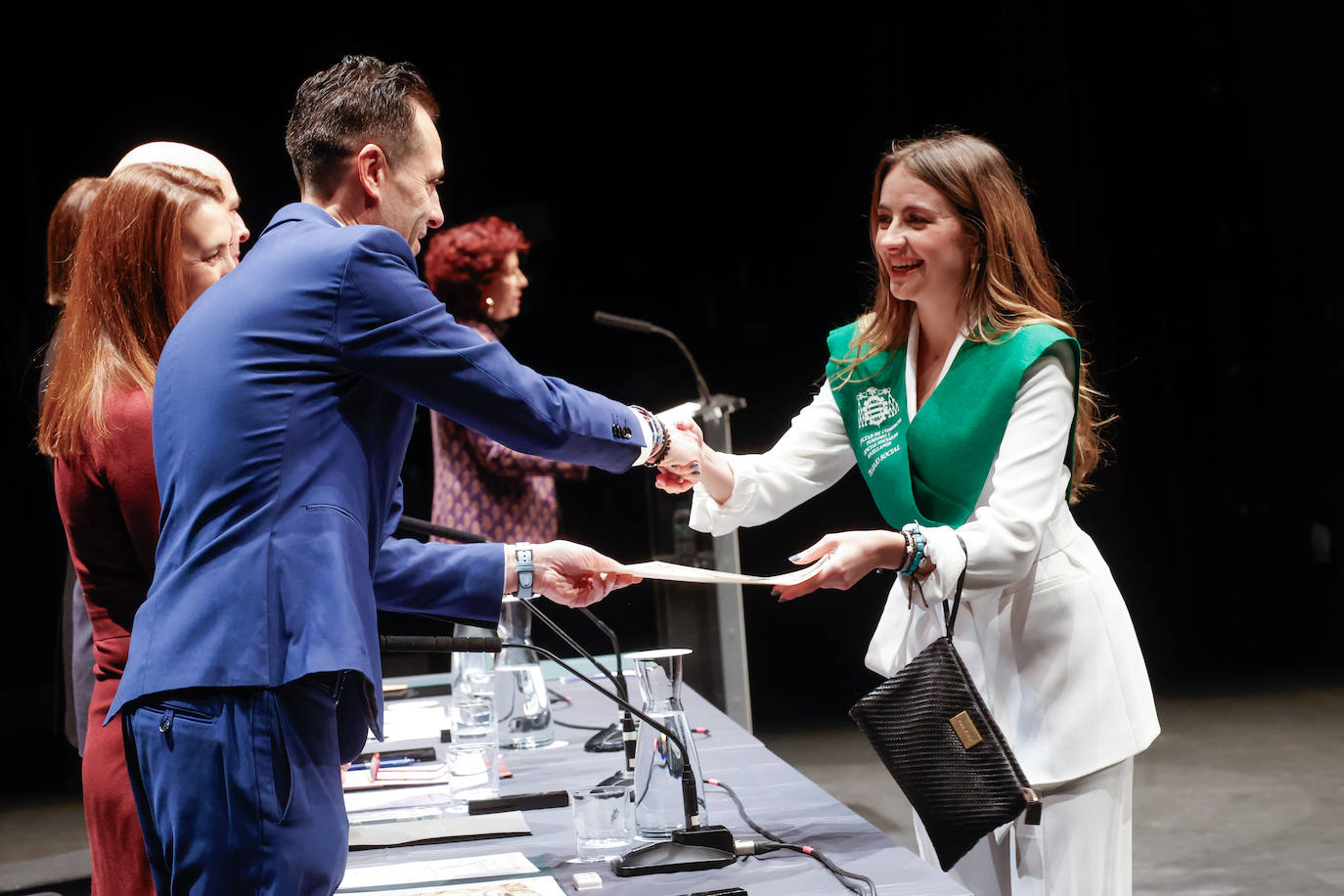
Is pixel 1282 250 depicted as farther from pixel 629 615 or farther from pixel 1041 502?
pixel 1041 502

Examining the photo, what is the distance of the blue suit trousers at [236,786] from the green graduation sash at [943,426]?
3.06ft

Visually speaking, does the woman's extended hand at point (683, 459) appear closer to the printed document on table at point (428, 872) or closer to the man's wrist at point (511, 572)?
the man's wrist at point (511, 572)

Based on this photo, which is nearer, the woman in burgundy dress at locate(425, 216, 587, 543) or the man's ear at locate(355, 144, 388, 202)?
the man's ear at locate(355, 144, 388, 202)

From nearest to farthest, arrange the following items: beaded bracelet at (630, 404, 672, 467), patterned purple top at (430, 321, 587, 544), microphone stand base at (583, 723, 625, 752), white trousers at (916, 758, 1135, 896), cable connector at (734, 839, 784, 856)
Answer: cable connector at (734, 839, 784, 856)
white trousers at (916, 758, 1135, 896)
beaded bracelet at (630, 404, 672, 467)
microphone stand base at (583, 723, 625, 752)
patterned purple top at (430, 321, 587, 544)

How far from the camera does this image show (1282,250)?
577cm

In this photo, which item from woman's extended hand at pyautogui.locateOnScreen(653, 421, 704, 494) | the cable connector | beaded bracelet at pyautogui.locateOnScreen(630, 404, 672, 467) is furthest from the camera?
woman's extended hand at pyautogui.locateOnScreen(653, 421, 704, 494)

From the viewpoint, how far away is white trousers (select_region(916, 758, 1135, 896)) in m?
1.59

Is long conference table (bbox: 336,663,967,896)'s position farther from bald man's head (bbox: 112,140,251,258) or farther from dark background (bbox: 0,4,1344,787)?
dark background (bbox: 0,4,1344,787)

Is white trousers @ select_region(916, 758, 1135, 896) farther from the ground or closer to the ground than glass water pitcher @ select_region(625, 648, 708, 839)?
closer to the ground

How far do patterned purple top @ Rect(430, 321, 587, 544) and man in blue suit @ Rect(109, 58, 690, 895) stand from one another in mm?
1813

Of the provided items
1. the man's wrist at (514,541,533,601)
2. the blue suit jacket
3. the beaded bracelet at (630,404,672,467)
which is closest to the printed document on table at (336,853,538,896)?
the blue suit jacket

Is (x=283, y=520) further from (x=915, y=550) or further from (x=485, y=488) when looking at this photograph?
(x=485, y=488)

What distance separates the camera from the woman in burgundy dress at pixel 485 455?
3.29 metres

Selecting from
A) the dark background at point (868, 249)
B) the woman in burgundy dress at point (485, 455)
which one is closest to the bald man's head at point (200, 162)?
the woman in burgundy dress at point (485, 455)
